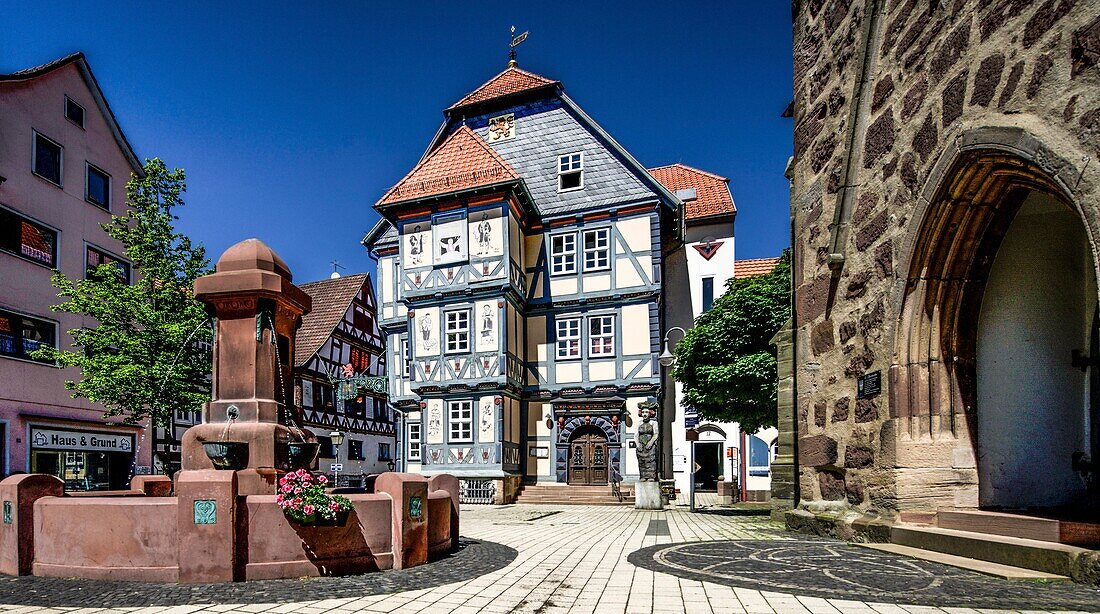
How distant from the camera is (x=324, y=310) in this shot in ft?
122

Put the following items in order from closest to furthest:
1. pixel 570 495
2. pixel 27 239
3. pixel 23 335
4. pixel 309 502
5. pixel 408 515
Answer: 1. pixel 309 502
2. pixel 408 515
3. pixel 23 335
4. pixel 27 239
5. pixel 570 495

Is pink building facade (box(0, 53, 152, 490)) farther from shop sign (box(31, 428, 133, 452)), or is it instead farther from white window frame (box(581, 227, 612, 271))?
white window frame (box(581, 227, 612, 271))

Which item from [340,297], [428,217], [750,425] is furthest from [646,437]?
[340,297]

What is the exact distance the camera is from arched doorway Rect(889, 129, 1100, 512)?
7.39 metres

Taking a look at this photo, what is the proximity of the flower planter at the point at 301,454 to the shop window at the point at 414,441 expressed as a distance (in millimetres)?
19909

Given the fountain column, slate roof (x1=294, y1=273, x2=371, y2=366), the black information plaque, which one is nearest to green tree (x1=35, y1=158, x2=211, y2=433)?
the fountain column

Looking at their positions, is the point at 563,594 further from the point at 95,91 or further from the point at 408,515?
the point at 95,91

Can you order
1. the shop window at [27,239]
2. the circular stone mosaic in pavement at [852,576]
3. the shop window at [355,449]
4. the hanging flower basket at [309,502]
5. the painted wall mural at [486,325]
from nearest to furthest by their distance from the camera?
the circular stone mosaic in pavement at [852,576], the hanging flower basket at [309,502], the shop window at [27,239], the painted wall mural at [486,325], the shop window at [355,449]

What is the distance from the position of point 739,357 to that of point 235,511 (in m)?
14.7

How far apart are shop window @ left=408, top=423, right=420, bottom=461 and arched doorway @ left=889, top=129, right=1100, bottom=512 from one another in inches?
896

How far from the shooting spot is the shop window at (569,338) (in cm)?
2597

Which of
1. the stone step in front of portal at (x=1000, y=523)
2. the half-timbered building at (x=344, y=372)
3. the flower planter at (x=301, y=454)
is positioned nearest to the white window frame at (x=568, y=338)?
the half-timbered building at (x=344, y=372)

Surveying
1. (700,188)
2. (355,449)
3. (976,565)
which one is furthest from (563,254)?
(976,565)

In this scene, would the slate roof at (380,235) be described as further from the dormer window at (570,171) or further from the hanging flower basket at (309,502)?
the hanging flower basket at (309,502)
